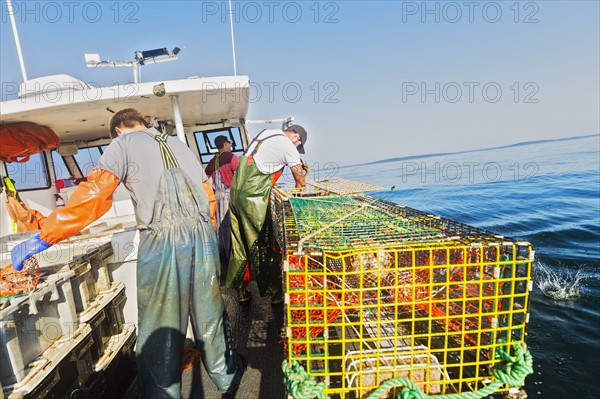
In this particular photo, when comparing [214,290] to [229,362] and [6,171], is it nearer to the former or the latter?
[229,362]

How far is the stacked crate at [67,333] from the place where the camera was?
1791 millimetres

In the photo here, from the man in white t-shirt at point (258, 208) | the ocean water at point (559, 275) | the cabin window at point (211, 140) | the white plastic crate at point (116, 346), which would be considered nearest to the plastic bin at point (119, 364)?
the white plastic crate at point (116, 346)

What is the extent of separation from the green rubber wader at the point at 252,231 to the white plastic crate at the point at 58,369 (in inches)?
69.5

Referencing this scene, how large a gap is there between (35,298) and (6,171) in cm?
472

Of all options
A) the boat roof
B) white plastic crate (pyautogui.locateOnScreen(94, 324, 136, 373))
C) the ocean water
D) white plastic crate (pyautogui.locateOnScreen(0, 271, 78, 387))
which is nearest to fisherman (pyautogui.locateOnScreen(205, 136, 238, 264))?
the boat roof

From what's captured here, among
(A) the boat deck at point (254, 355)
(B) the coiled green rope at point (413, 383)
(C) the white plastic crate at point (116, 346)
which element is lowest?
(A) the boat deck at point (254, 355)

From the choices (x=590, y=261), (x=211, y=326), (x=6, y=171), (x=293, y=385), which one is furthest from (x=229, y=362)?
(x=590, y=261)

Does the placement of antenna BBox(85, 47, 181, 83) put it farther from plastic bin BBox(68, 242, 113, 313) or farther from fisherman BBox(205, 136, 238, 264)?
plastic bin BBox(68, 242, 113, 313)

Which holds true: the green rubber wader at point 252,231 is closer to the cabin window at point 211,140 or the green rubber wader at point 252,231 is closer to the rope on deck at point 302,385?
the rope on deck at point 302,385

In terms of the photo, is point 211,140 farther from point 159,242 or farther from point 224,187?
point 159,242

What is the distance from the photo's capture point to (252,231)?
3.72 meters

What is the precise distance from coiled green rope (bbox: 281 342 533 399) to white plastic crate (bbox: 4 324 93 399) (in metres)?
1.48

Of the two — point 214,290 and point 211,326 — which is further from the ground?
point 214,290

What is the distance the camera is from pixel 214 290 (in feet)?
8.01
